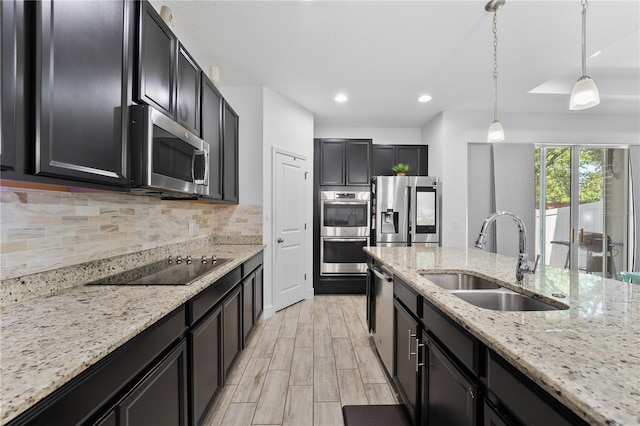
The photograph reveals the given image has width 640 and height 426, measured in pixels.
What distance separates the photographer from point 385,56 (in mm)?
2750

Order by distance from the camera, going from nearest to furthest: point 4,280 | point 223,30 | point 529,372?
point 529,372 → point 4,280 → point 223,30

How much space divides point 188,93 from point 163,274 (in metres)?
1.25

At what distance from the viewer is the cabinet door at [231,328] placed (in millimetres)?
1962

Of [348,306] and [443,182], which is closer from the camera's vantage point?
[348,306]

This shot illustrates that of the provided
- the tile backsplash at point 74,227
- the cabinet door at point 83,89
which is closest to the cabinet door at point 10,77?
the cabinet door at point 83,89

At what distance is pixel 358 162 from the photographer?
15.2 feet

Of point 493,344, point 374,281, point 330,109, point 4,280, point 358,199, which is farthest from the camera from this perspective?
point 358,199

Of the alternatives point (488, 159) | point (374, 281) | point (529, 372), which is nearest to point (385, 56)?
point (374, 281)

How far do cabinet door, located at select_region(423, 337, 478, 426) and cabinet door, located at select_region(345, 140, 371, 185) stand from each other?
3418 mm

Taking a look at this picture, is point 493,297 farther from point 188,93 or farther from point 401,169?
point 401,169

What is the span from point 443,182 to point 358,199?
4.20 feet

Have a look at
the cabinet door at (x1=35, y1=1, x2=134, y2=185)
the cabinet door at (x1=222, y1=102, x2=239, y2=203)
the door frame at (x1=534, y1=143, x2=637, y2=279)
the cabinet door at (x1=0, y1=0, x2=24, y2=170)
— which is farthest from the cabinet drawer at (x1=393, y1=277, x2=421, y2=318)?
the door frame at (x1=534, y1=143, x2=637, y2=279)

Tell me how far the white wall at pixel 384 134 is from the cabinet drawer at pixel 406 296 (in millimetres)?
3637

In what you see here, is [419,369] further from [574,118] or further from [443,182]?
[574,118]
